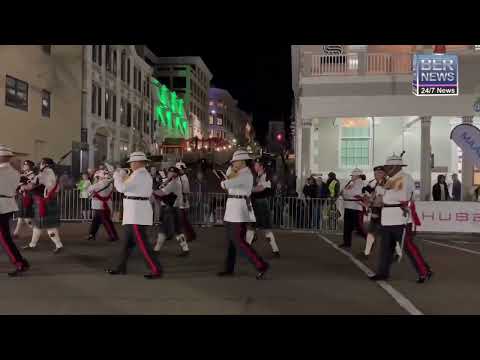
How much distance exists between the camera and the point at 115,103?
119ft

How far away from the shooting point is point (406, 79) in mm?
18953

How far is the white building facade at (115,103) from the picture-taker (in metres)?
30.4

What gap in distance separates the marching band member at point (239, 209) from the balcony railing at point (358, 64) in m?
12.5

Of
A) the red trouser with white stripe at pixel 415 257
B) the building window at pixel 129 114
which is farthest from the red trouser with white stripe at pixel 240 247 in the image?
the building window at pixel 129 114

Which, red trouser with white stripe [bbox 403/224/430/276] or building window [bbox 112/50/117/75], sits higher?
building window [bbox 112/50/117/75]

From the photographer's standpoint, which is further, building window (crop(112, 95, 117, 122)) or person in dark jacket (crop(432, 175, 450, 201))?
building window (crop(112, 95, 117, 122))

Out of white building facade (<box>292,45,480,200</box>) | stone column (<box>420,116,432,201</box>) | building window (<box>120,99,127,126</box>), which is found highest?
building window (<box>120,99,127,126</box>)

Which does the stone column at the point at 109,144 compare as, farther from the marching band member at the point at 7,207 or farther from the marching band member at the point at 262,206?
the marching band member at the point at 7,207

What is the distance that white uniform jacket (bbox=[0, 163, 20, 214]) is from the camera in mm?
7758

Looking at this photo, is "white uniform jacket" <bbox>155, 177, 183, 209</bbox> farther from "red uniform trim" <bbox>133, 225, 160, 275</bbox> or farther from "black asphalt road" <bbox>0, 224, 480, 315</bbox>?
"red uniform trim" <bbox>133, 225, 160, 275</bbox>

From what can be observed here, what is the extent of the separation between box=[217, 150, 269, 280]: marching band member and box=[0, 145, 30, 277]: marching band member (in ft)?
10.4

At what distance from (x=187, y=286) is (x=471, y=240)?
1034 cm

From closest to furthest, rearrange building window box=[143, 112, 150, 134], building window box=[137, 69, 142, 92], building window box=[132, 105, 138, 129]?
building window box=[132, 105, 138, 129] < building window box=[137, 69, 142, 92] < building window box=[143, 112, 150, 134]

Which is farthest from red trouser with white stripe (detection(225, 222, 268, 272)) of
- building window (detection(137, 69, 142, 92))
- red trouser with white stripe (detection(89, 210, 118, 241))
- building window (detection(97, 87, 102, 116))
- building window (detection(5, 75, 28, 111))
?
building window (detection(137, 69, 142, 92))
